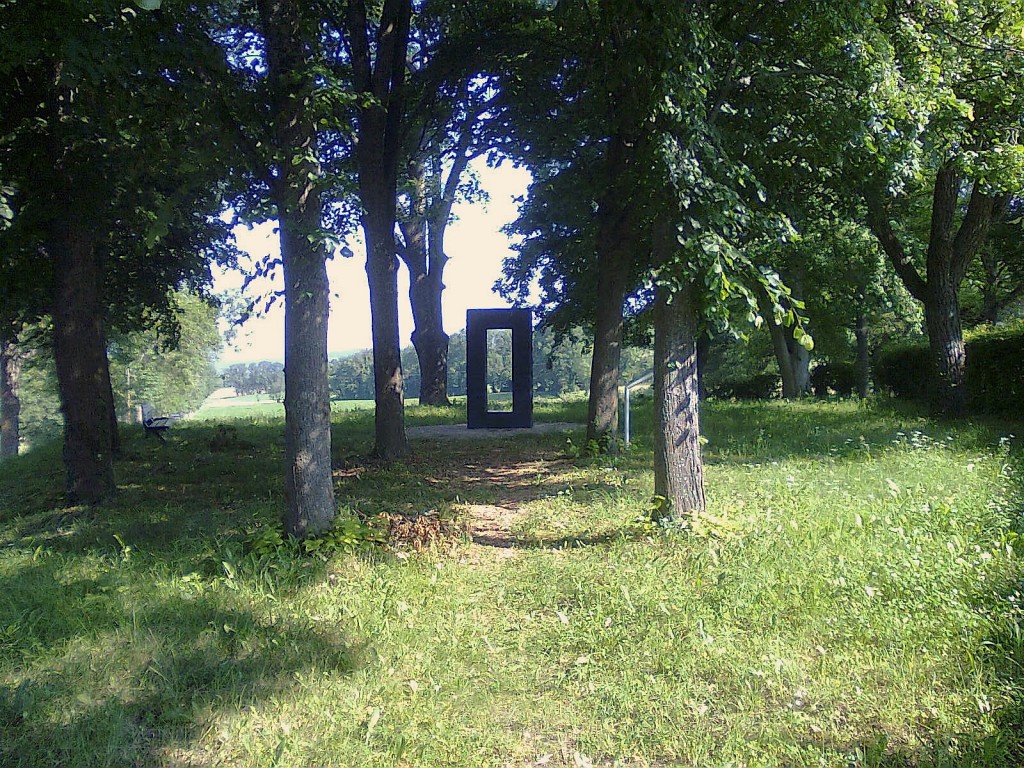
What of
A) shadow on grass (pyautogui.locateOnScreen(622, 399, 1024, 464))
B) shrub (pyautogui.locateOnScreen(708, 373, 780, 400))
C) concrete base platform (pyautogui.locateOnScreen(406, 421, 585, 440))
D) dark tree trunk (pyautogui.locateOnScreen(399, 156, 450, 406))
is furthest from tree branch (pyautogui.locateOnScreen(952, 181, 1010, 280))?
shrub (pyautogui.locateOnScreen(708, 373, 780, 400))

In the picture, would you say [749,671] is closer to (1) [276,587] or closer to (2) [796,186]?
(1) [276,587]

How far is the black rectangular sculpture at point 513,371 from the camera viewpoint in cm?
1545

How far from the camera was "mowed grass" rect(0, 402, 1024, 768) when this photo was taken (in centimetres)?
305

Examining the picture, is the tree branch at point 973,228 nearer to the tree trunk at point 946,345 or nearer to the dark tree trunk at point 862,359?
the tree trunk at point 946,345

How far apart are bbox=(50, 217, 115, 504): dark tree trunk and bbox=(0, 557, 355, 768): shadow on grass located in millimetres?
3721

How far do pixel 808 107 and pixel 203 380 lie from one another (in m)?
51.9

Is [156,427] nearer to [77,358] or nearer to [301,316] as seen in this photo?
[77,358]

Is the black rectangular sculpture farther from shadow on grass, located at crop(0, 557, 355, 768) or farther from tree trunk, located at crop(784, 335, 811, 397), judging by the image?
tree trunk, located at crop(784, 335, 811, 397)

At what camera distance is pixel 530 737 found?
123 inches

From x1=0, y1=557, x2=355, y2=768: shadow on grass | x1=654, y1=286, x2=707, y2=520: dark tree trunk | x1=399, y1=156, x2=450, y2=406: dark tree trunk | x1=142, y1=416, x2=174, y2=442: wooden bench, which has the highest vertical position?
x1=399, y1=156, x2=450, y2=406: dark tree trunk

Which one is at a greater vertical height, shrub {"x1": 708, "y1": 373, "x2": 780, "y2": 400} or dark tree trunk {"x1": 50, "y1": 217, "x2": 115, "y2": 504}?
dark tree trunk {"x1": 50, "y1": 217, "x2": 115, "y2": 504}

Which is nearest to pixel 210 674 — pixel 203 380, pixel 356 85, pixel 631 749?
pixel 631 749

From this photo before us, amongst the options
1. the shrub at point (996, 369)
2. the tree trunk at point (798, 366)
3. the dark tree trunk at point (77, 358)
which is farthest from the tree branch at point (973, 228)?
the dark tree trunk at point (77, 358)

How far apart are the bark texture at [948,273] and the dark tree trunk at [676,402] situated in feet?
27.7
